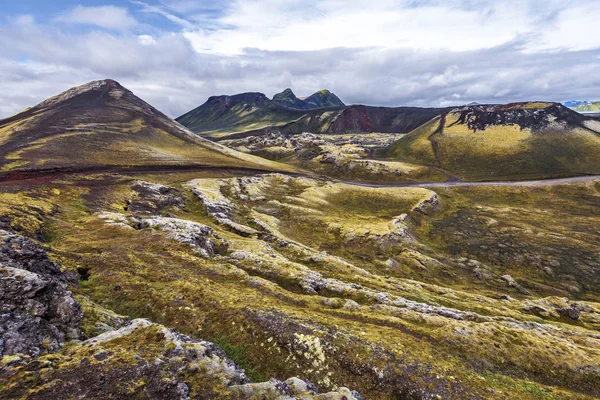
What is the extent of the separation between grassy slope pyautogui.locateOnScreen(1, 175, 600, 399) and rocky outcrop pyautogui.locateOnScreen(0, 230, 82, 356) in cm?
758

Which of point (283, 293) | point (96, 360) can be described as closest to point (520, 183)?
point (283, 293)

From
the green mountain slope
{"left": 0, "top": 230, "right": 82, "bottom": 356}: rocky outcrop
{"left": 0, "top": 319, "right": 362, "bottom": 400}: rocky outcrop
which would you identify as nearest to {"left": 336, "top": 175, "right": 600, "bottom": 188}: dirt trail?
the green mountain slope

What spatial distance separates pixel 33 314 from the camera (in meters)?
18.0

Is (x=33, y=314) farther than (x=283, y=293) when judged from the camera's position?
No

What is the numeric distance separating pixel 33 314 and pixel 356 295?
109ft

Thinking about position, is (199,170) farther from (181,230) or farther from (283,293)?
(283,293)

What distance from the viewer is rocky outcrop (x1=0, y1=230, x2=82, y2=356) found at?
1577cm

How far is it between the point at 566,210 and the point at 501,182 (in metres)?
39.1

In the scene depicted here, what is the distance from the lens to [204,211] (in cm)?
8400

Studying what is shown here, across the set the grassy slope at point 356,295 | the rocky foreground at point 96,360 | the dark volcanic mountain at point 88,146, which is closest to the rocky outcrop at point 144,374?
the rocky foreground at point 96,360

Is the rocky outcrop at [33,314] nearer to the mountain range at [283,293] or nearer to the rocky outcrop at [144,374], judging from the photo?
the mountain range at [283,293]

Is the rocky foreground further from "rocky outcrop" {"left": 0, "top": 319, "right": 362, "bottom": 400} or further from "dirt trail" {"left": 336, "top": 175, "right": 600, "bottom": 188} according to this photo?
"dirt trail" {"left": 336, "top": 175, "right": 600, "bottom": 188}

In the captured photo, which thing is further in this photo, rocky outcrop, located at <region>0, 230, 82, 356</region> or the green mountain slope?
the green mountain slope

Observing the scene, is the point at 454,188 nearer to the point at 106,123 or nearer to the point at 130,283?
the point at 130,283
